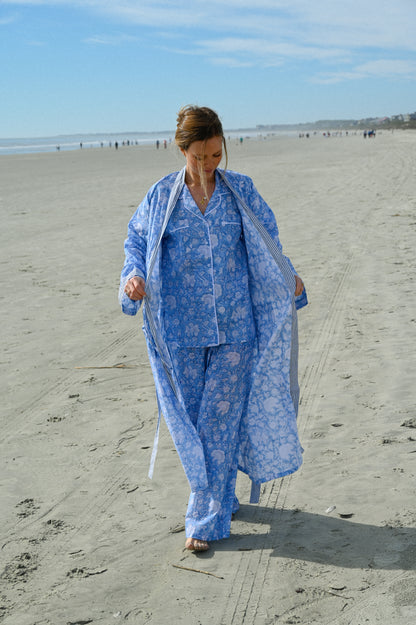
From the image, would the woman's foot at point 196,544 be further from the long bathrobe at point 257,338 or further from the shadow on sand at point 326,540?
the long bathrobe at point 257,338

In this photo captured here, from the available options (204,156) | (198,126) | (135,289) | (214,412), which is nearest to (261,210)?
(204,156)

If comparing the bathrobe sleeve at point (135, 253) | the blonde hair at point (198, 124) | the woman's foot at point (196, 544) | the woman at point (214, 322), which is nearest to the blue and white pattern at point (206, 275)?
the woman at point (214, 322)

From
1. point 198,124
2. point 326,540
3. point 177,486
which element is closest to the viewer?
point 198,124

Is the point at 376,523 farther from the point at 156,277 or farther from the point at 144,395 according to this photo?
the point at 144,395

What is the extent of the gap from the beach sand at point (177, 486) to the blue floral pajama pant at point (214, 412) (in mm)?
143

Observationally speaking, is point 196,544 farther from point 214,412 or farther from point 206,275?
point 206,275

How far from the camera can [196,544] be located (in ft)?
10.3

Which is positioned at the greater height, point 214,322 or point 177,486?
point 214,322

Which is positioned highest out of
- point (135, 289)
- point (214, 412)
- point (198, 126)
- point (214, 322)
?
point (198, 126)

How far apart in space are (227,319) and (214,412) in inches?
16.1

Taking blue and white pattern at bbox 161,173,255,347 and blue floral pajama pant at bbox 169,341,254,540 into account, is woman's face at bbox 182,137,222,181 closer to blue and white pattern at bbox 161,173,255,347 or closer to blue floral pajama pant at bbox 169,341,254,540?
blue and white pattern at bbox 161,173,255,347

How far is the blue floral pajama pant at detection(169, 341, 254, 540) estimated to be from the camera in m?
3.12

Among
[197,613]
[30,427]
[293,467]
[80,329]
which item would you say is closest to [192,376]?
[293,467]

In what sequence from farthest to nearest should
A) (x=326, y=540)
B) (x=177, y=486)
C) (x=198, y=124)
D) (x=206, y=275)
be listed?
1. (x=177, y=486)
2. (x=326, y=540)
3. (x=206, y=275)
4. (x=198, y=124)
